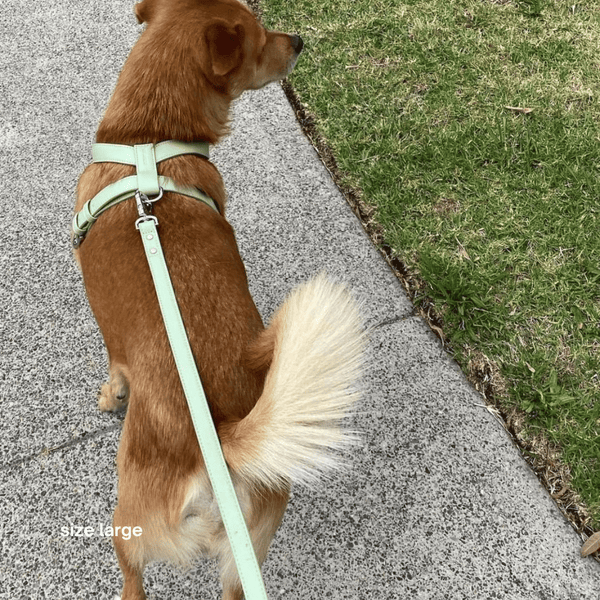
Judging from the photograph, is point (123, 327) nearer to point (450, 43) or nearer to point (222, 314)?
point (222, 314)

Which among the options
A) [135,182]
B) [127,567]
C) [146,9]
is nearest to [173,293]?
[135,182]

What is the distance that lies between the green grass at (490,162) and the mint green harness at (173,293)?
4.30 ft

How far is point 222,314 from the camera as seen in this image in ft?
5.23

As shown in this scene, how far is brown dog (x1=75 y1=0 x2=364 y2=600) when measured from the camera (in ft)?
4.15

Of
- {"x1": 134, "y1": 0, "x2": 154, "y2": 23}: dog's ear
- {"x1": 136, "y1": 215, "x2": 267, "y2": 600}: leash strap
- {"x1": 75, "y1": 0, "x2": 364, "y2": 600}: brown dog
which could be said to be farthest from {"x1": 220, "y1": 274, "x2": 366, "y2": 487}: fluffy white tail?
{"x1": 134, "y1": 0, "x2": 154, "y2": 23}: dog's ear

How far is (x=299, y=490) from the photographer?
2172 millimetres

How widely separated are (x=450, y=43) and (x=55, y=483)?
3.45 m

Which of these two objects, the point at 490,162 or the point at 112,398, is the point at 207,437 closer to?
the point at 112,398

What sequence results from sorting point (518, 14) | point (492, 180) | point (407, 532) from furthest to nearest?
1. point (518, 14)
2. point (492, 180)
3. point (407, 532)

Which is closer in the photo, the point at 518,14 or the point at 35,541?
the point at 35,541

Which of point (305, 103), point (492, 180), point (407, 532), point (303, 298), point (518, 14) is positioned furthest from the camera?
point (518, 14)

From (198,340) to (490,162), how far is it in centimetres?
225

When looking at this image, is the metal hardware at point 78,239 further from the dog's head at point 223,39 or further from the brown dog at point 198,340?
the dog's head at point 223,39

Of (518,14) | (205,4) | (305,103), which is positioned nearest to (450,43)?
(518,14)
